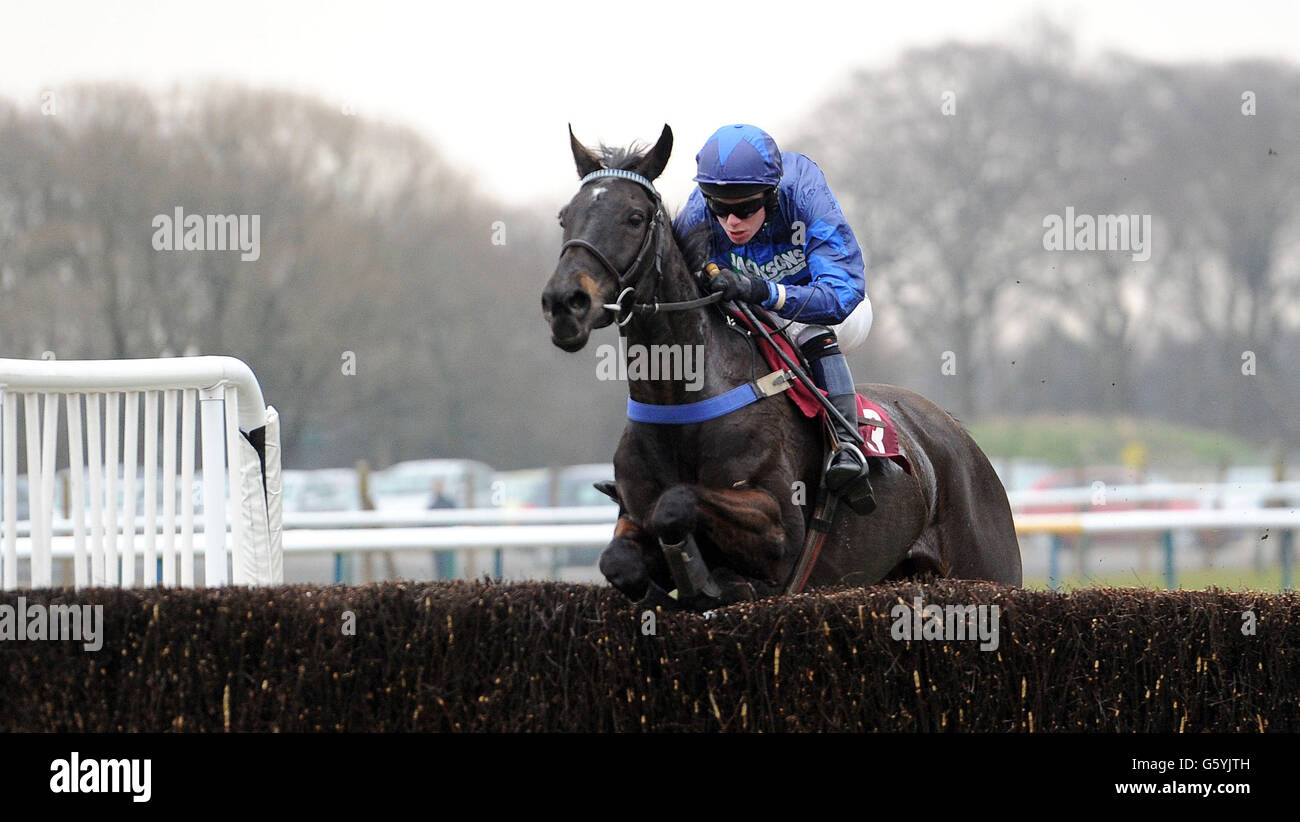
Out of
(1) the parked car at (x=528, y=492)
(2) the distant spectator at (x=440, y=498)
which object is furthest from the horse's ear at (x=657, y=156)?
(1) the parked car at (x=528, y=492)

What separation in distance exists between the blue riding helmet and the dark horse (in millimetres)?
201

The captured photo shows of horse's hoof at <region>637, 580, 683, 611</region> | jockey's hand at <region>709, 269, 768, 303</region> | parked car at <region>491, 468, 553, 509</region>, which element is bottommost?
parked car at <region>491, 468, 553, 509</region>

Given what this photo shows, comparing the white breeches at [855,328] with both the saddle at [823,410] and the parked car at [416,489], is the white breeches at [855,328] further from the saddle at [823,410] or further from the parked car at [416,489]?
the parked car at [416,489]

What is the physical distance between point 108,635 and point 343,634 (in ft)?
1.85

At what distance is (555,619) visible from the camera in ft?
10.8

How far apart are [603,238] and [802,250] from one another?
94 centimetres

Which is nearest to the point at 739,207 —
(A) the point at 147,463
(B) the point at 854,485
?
(B) the point at 854,485

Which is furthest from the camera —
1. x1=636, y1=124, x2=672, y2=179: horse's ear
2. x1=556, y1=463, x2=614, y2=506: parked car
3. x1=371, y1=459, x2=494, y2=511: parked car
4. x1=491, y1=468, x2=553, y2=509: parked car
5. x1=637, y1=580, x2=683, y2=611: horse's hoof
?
x1=491, y1=468, x2=553, y2=509: parked car

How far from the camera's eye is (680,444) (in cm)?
380

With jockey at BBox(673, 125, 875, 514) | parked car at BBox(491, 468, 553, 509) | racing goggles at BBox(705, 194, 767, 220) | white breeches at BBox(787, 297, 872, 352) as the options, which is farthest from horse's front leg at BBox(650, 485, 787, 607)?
parked car at BBox(491, 468, 553, 509)

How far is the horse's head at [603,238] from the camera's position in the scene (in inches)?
129

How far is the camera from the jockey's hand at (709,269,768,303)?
3.84 meters

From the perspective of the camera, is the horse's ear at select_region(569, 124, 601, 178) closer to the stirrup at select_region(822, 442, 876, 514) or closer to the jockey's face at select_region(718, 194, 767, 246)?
the jockey's face at select_region(718, 194, 767, 246)
